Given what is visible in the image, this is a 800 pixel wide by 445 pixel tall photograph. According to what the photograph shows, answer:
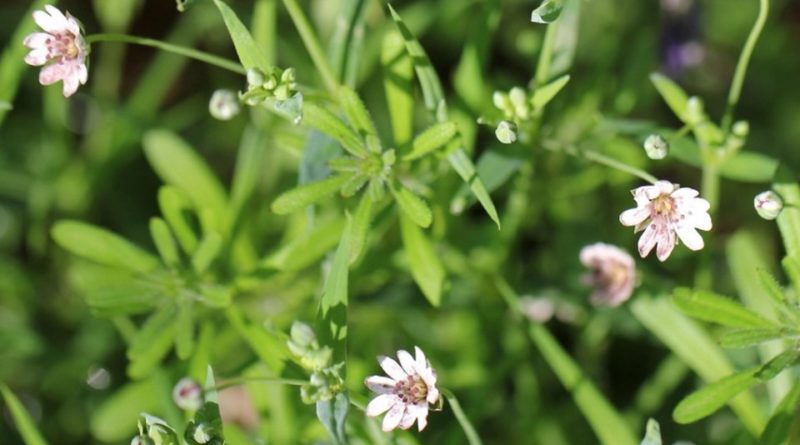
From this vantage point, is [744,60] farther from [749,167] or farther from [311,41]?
[311,41]

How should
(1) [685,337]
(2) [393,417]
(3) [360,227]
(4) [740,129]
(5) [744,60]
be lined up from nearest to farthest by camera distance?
(2) [393,417] < (3) [360,227] < (5) [744,60] < (4) [740,129] < (1) [685,337]

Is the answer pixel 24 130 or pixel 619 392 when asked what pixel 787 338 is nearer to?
pixel 619 392

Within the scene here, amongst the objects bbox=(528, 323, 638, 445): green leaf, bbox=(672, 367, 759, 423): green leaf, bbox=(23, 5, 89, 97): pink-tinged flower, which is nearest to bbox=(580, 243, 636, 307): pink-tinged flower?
bbox=(528, 323, 638, 445): green leaf

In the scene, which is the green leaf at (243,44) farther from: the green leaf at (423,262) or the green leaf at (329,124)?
the green leaf at (423,262)

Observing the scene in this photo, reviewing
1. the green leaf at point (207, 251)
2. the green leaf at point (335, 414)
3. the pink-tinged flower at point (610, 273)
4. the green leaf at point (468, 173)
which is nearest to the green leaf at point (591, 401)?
the pink-tinged flower at point (610, 273)

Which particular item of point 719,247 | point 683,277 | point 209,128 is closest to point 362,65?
point 209,128

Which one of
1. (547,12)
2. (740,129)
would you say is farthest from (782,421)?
(547,12)

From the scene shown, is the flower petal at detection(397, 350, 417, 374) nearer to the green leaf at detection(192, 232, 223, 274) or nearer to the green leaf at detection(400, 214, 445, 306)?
the green leaf at detection(400, 214, 445, 306)
